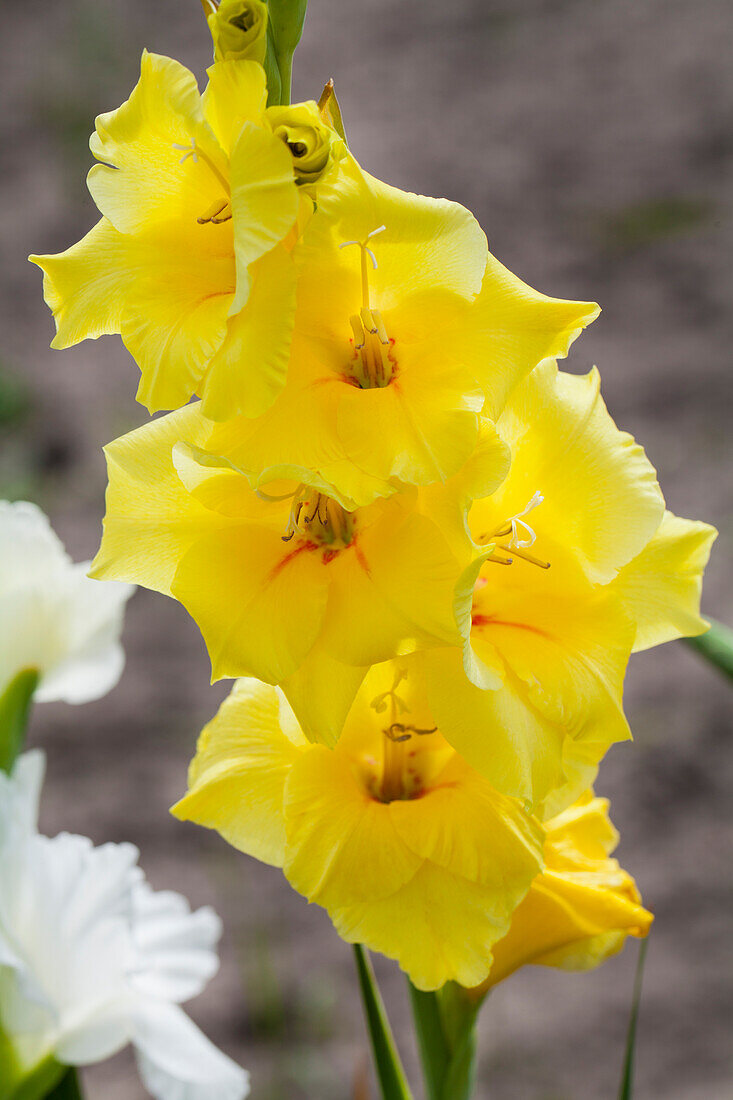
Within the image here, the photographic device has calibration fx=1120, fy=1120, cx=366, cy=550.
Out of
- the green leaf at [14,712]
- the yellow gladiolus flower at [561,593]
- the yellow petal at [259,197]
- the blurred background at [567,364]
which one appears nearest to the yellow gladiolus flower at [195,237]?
the yellow petal at [259,197]

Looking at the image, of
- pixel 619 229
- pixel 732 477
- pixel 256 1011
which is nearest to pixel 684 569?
pixel 256 1011

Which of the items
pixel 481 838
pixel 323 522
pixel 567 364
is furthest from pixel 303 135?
pixel 567 364

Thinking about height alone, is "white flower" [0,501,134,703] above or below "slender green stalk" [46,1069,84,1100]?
above

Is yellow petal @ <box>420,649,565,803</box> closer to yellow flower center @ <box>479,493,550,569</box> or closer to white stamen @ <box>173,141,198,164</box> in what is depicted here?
yellow flower center @ <box>479,493,550,569</box>

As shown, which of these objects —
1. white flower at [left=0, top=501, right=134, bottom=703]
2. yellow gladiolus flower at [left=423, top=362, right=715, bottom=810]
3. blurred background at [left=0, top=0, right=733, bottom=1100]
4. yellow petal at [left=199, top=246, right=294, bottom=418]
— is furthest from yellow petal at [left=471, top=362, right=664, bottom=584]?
blurred background at [left=0, top=0, right=733, bottom=1100]

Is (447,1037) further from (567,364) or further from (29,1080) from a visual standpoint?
(567,364)

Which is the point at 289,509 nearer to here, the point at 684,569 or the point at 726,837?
the point at 684,569

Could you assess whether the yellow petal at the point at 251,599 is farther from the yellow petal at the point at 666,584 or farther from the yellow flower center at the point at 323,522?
the yellow petal at the point at 666,584
